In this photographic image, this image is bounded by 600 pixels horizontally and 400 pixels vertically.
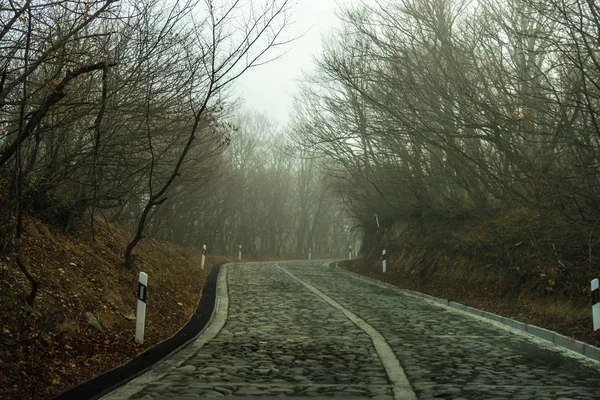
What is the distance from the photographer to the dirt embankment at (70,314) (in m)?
6.16

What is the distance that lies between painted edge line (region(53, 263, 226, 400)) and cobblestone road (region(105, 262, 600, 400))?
23cm

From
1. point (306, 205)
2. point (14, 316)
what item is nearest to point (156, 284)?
point (14, 316)

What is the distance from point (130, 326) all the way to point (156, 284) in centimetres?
423

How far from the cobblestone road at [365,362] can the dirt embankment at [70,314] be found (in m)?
0.87

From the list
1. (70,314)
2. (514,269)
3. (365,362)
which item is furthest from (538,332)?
(70,314)

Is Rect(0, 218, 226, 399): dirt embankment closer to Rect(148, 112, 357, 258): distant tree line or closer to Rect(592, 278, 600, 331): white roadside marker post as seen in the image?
Rect(592, 278, 600, 331): white roadside marker post

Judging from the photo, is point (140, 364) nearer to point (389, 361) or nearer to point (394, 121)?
point (389, 361)

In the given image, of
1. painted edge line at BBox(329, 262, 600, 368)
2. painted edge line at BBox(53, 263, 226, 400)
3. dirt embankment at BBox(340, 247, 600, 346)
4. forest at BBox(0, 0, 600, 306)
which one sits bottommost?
painted edge line at BBox(53, 263, 226, 400)

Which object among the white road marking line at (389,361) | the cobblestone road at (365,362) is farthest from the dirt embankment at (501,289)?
the white road marking line at (389,361)

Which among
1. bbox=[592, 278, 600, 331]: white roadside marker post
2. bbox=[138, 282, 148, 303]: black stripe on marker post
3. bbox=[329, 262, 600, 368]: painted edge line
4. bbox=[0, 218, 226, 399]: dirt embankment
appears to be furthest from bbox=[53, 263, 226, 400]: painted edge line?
bbox=[592, 278, 600, 331]: white roadside marker post

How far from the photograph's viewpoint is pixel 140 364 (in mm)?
7418

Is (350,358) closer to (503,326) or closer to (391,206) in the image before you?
(503,326)

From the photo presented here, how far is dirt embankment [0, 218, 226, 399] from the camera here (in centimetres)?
616

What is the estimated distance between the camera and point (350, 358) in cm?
795
